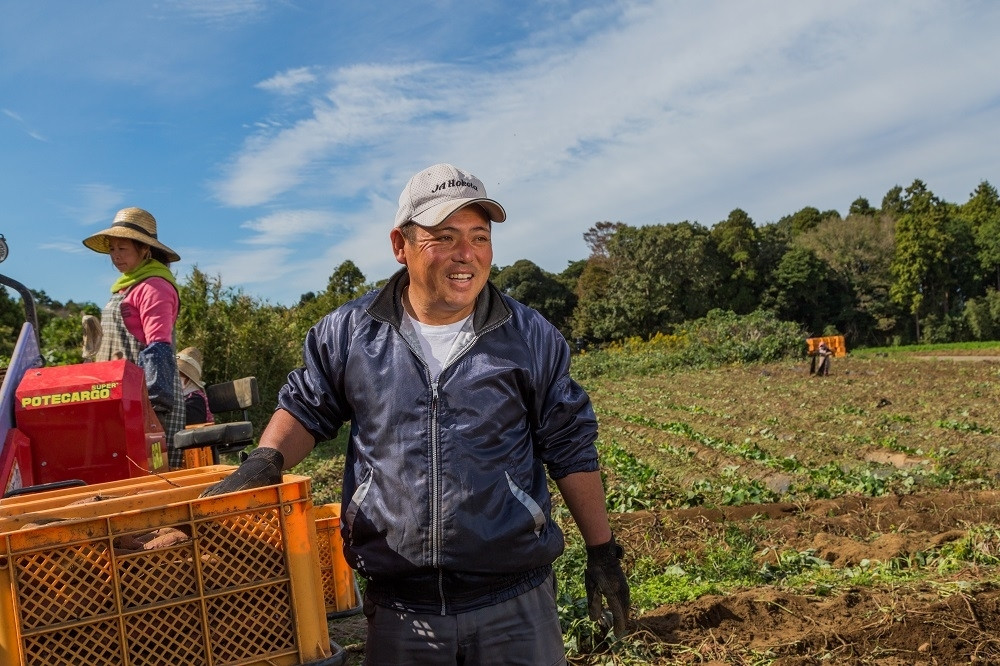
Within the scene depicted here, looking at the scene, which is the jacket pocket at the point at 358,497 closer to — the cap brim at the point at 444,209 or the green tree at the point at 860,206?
the cap brim at the point at 444,209

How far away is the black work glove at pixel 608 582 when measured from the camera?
2.59 meters

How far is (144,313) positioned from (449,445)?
230cm

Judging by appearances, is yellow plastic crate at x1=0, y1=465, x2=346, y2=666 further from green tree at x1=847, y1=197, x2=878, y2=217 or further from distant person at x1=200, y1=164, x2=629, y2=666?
green tree at x1=847, y1=197, x2=878, y2=217

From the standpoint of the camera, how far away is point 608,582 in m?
2.60

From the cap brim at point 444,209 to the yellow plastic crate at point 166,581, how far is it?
79cm

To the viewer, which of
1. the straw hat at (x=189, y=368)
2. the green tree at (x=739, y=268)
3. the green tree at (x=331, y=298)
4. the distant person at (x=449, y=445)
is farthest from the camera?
the green tree at (x=739, y=268)

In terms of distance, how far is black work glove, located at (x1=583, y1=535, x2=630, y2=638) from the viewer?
259cm

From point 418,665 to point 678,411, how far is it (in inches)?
610

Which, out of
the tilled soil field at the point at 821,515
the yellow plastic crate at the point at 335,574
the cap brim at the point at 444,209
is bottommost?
the tilled soil field at the point at 821,515

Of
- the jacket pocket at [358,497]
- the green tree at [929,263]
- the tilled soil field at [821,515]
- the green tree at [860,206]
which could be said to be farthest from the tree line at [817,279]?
the jacket pocket at [358,497]

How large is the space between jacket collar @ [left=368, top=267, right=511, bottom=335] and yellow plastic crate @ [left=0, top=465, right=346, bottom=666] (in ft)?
1.91

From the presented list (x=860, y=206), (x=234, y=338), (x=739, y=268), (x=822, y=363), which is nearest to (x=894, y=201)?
(x=860, y=206)

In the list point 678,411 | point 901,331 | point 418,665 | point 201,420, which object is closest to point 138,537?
point 418,665

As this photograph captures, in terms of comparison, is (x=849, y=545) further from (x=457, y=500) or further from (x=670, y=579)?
(x=457, y=500)
